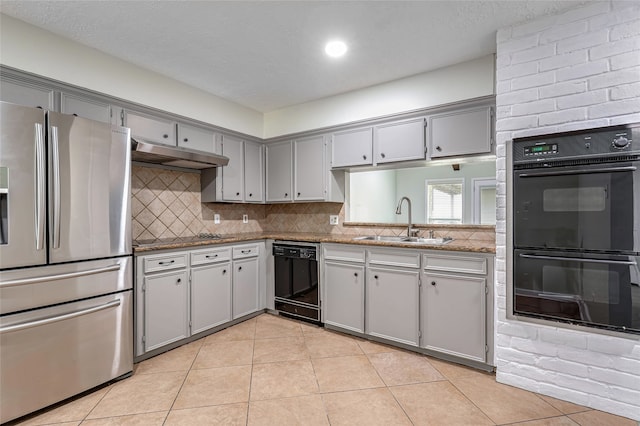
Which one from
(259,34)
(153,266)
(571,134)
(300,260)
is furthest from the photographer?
(300,260)

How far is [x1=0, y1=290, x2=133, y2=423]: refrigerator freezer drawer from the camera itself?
1811 millimetres

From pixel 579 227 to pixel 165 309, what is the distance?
3.27 m

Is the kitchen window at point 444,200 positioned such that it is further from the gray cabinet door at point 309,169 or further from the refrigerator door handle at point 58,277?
the refrigerator door handle at point 58,277

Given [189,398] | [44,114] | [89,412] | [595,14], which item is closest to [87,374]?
[89,412]

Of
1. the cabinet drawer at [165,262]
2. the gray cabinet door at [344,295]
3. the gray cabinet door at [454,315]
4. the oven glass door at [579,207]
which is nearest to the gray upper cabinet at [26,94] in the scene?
the cabinet drawer at [165,262]

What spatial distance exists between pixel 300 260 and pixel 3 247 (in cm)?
237

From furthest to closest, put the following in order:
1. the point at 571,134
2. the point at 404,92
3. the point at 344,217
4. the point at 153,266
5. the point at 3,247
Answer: the point at 344,217 → the point at 404,92 → the point at 153,266 → the point at 571,134 → the point at 3,247

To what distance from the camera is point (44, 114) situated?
195cm

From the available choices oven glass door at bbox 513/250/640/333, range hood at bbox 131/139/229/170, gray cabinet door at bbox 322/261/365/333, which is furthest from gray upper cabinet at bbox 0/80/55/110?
oven glass door at bbox 513/250/640/333

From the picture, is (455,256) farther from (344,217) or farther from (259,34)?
(259,34)

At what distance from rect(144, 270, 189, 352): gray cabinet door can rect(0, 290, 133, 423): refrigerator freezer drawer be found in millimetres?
281

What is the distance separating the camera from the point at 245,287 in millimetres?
3561

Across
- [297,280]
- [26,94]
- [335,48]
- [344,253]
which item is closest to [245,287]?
[297,280]

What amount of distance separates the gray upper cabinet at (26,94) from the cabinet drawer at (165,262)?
138 centimetres
